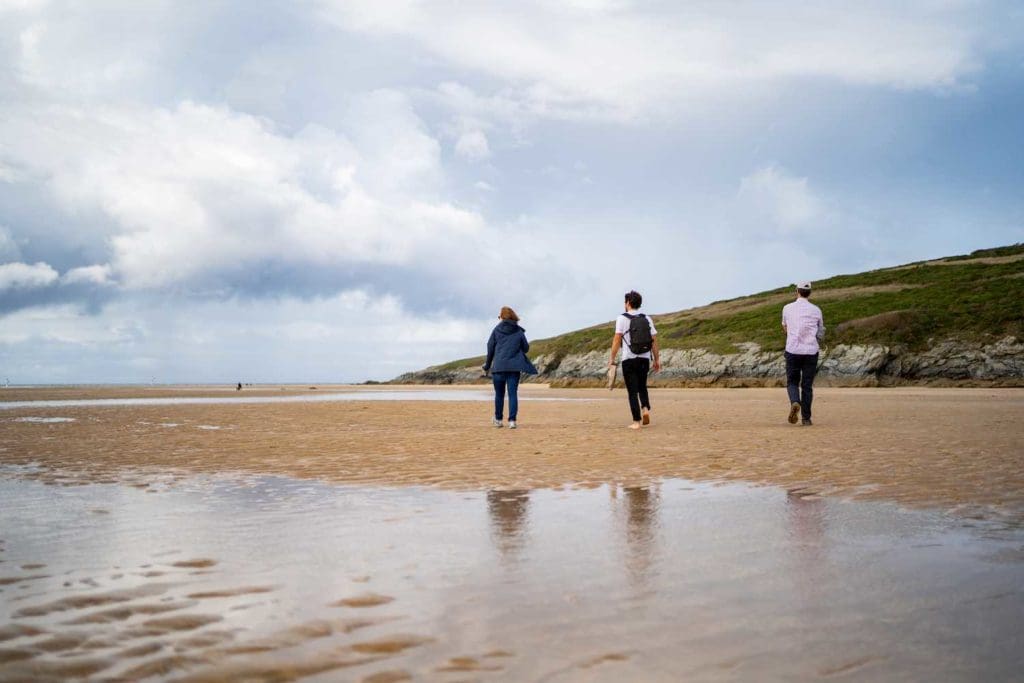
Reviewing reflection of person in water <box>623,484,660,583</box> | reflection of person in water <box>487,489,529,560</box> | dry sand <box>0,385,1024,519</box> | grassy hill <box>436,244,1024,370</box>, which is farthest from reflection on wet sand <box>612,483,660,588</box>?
grassy hill <box>436,244,1024,370</box>

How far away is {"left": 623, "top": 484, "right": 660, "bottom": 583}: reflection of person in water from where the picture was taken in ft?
13.2

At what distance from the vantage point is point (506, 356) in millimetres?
14867

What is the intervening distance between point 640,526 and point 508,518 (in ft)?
3.17

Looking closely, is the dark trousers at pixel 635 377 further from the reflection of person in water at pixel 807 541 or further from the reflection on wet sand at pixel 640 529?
the reflection of person in water at pixel 807 541

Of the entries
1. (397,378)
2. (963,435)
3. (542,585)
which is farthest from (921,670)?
(397,378)

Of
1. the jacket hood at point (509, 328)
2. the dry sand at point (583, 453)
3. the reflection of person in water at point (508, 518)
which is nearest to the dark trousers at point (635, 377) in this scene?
the dry sand at point (583, 453)

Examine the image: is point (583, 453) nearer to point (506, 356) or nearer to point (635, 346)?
point (635, 346)

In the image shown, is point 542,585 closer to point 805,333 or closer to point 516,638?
point 516,638

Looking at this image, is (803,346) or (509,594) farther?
(803,346)

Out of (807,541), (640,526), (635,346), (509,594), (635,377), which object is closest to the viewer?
(509,594)

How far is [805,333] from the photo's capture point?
45.8 ft

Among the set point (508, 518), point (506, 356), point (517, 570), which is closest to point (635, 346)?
point (506, 356)

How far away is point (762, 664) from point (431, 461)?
269 inches

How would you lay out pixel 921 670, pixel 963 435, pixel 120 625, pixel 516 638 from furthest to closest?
pixel 963 435, pixel 120 625, pixel 516 638, pixel 921 670
